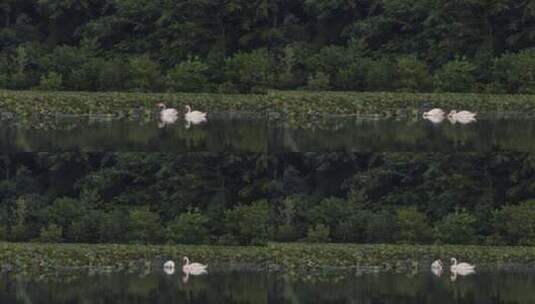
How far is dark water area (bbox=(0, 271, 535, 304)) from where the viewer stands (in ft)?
54.1

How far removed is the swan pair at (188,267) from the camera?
17266mm

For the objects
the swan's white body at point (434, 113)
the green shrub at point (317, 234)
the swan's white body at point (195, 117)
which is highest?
the swan's white body at point (195, 117)

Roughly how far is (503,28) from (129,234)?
7405 mm

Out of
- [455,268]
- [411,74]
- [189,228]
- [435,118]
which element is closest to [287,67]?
[189,228]

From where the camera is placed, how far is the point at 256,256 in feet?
55.1

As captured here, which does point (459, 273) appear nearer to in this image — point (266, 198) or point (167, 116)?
Result: point (266, 198)

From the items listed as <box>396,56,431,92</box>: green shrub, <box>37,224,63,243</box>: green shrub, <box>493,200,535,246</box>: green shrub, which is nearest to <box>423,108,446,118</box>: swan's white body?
<box>396,56,431,92</box>: green shrub

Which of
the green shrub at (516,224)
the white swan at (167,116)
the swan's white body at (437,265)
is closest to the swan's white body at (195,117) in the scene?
the white swan at (167,116)

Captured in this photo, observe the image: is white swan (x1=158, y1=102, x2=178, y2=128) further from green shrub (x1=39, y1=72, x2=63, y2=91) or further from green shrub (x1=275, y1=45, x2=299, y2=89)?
green shrub (x1=275, y1=45, x2=299, y2=89)

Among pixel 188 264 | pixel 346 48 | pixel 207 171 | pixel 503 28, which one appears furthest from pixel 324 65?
pixel 503 28

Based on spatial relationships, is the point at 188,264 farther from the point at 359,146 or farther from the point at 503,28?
the point at 503,28

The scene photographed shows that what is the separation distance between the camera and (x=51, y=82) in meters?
20.3

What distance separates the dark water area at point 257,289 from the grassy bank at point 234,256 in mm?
182

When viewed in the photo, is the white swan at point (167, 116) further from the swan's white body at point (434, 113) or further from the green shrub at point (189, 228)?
the swan's white body at point (434, 113)
